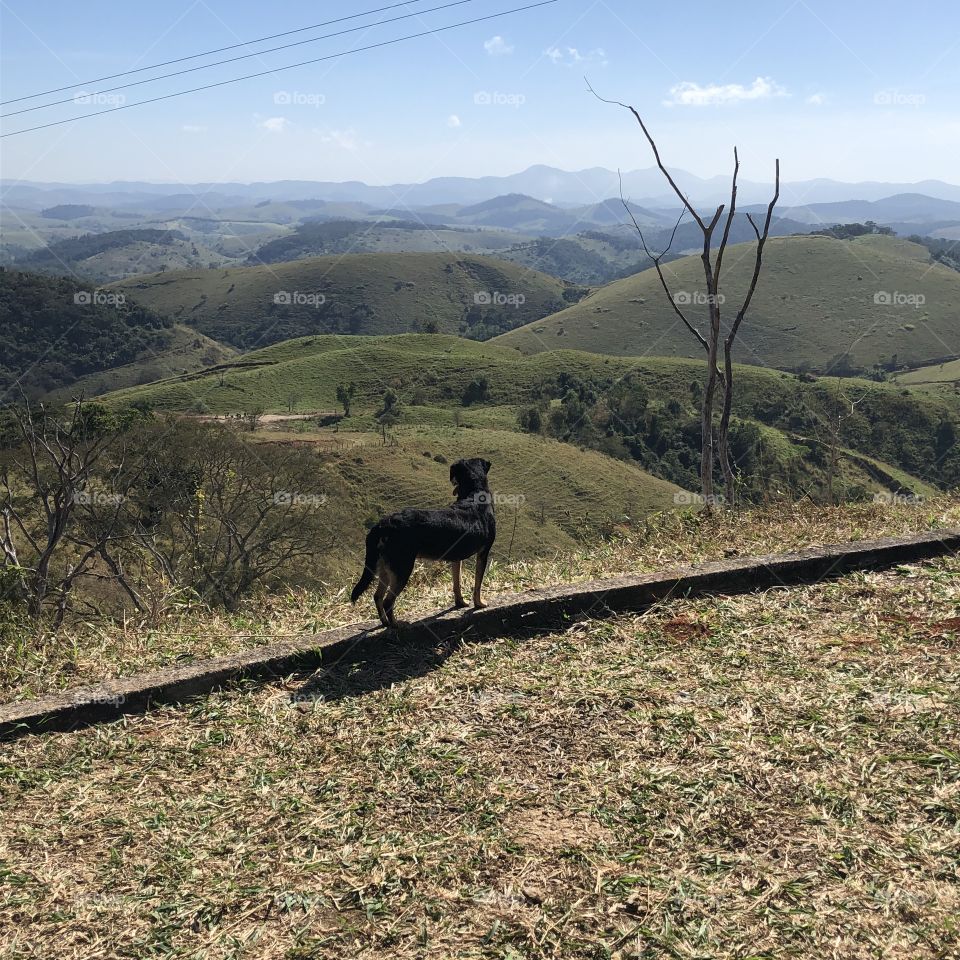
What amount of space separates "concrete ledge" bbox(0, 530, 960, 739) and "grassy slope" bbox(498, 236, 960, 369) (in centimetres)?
14451

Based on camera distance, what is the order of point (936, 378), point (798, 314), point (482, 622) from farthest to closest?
1. point (798, 314)
2. point (936, 378)
3. point (482, 622)

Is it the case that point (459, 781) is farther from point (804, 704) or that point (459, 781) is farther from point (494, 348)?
point (494, 348)

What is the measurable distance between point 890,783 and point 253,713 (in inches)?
159

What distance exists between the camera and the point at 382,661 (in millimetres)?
6258

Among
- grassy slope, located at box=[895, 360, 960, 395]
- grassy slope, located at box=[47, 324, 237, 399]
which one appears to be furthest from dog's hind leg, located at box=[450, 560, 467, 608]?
grassy slope, located at box=[47, 324, 237, 399]

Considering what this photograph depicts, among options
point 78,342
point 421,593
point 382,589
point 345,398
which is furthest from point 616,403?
point 78,342

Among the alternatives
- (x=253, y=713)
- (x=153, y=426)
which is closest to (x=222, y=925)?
(x=253, y=713)

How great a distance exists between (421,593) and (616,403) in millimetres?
85354

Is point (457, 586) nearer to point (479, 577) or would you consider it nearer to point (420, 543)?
point (479, 577)

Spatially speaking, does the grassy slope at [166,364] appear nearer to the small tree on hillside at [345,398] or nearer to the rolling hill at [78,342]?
the rolling hill at [78,342]

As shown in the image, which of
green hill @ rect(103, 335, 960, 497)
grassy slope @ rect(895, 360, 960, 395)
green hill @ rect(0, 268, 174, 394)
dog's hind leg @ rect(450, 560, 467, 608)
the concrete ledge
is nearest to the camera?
the concrete ledge

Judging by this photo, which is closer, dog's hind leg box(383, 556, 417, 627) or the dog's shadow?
the dog's shadow

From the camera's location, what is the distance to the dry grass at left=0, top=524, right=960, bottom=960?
3.55 m

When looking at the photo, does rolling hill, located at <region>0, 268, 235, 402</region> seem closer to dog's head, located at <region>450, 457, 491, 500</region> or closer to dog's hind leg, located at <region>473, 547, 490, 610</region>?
dog's head, located at <region>450, 457, 491, 500</region>
